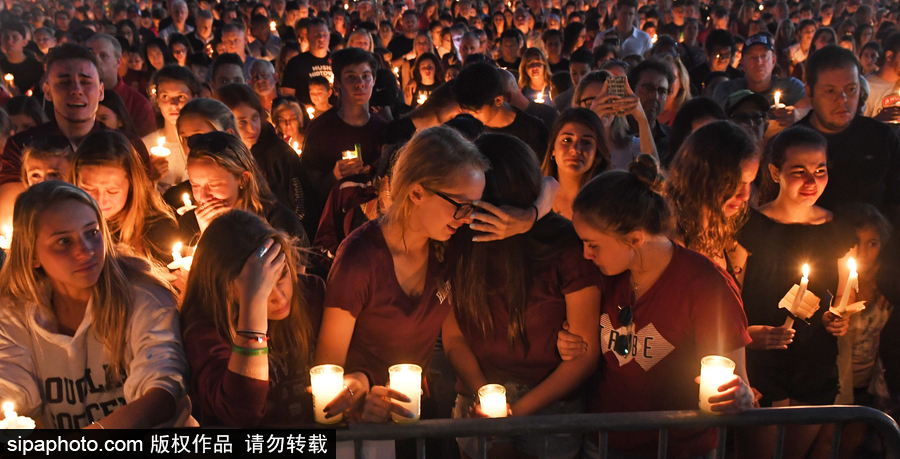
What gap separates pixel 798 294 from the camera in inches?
112

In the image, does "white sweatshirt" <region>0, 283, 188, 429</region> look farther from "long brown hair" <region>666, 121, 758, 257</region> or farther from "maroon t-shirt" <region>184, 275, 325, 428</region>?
"long brown hair" <region>666, 121, 758, 257</region>

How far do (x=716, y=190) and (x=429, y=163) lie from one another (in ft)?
4.86

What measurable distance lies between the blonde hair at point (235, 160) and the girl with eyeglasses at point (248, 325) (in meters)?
0.93

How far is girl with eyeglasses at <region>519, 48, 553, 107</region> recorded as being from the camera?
7.27 meters

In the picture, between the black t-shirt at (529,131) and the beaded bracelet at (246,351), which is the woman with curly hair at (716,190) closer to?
the black t-shirt at (529,131)

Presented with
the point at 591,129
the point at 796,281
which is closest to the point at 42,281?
the point at 591,129

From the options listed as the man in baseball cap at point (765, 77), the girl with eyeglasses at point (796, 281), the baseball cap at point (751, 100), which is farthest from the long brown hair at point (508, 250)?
the man in baseball cap at point (765, 77)

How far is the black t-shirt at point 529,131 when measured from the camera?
16.0ft

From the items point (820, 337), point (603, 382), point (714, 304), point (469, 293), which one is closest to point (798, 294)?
point (820, 337)

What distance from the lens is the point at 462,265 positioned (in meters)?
2.59

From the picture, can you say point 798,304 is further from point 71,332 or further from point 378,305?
point 71,332

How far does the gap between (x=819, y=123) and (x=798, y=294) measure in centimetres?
205

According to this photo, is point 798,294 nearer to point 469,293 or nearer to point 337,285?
point 469,293

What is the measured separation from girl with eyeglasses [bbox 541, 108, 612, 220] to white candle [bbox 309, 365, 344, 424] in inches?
81.8
